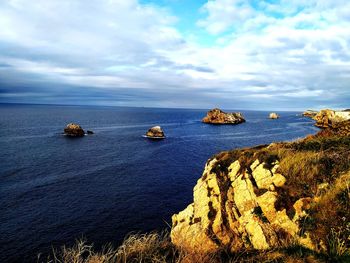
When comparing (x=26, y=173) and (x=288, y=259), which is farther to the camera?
(x=26, y=173)

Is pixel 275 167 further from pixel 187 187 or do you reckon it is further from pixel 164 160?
Result: pixel 164 160

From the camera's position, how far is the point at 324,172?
12586 millimetres

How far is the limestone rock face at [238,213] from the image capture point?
37.5ft

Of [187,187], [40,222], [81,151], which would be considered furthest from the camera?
[81,151]

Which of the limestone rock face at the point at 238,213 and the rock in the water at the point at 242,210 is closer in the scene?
the rock in the water at the point at 242,210

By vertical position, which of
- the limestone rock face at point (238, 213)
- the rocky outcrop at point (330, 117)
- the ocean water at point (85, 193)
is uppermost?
the rocky outcrop at point (330, 117)

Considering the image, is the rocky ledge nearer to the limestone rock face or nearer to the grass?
the limestone rock face

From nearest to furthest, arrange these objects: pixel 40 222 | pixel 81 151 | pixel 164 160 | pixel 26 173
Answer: pixel 40 222 → pixel 26 173 → pixel 164 160 → pixel 81 151

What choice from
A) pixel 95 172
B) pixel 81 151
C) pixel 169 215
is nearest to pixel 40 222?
pixel 169 215

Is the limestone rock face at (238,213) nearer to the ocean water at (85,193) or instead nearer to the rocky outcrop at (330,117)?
the ocean water at (85,193)

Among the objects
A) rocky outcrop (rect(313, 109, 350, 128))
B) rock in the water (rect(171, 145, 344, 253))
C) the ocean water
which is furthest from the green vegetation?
rocky outcrop (rect(313, 109, 350, 128))

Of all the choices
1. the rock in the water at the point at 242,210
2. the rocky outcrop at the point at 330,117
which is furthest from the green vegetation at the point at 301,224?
the rocky outcrop at the point at 330,117

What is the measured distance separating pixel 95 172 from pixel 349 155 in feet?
180

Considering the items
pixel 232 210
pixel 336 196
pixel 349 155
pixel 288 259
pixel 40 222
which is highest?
pixel 349 155
